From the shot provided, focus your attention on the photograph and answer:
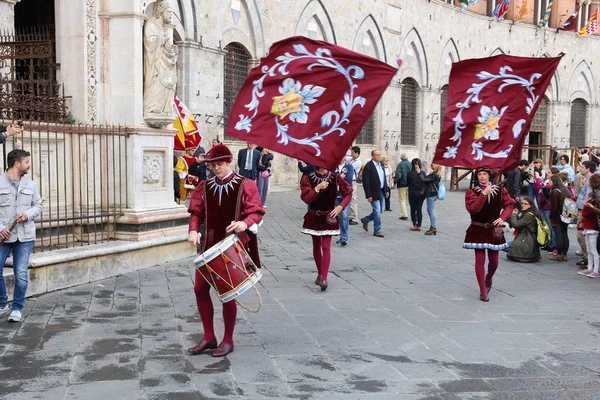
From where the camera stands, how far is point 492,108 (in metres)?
7.82

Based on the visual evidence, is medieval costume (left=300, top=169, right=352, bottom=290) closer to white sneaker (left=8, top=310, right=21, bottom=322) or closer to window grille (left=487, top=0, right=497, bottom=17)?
white sneaker (left=8, top=310, right=21, bottom=322)

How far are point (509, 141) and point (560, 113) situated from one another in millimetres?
33859

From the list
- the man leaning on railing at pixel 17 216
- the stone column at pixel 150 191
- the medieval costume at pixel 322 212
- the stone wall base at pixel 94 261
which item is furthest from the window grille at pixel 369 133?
the man leaning on railing at pixel 17 216

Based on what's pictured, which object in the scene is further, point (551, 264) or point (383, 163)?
point (383, 163)

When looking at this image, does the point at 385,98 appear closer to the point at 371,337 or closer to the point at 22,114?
the point at 22,114

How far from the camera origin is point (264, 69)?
644cm

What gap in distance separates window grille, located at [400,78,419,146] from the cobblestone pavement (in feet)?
70.3

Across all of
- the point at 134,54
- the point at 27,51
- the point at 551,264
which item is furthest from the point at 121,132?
the point at 551,264

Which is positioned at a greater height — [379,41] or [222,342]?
[379,41]

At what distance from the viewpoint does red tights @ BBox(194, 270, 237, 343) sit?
5844mm

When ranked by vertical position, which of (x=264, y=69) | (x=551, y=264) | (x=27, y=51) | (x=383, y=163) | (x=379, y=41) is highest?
(x=379, y=41)

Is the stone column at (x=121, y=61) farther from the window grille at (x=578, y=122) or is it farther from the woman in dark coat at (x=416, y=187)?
the window grille at (x=578, y=122)

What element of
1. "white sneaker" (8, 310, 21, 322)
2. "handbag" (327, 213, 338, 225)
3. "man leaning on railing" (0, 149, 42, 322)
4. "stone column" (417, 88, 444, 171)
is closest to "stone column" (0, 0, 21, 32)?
"man leaning on railing" (0, 149, 42, 322)

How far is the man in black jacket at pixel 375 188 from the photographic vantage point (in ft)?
44.9
